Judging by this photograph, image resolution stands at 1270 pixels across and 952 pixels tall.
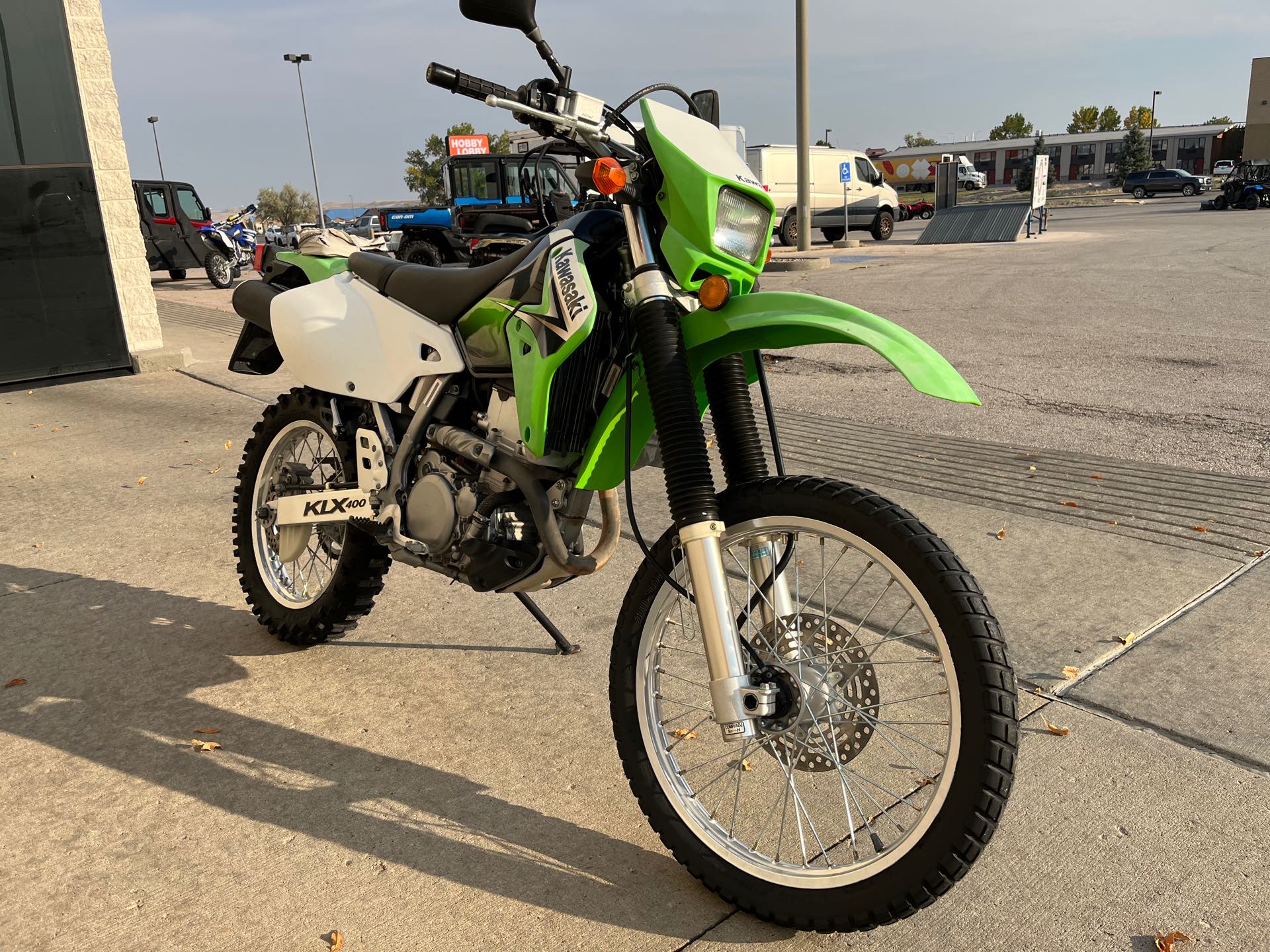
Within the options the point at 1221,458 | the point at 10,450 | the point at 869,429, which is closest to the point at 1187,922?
the point at 1221,458

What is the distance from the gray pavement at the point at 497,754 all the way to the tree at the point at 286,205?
286ft

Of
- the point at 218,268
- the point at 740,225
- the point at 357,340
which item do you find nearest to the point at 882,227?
the point at 218,268

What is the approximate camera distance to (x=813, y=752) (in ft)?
7.78

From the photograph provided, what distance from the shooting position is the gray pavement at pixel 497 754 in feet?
7.57

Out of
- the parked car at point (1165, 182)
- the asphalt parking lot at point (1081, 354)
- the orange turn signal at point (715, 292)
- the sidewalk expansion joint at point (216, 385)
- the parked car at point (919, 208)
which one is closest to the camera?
the orange turn signal at point (715, 292)

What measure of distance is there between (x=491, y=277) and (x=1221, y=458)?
4.61 m

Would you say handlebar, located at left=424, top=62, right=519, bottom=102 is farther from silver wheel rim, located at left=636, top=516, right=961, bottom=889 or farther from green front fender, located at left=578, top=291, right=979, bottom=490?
silver wheel rim, located at left=636, top=516, right=961, bottom=889

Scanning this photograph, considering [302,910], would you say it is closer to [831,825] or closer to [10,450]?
[831,825]

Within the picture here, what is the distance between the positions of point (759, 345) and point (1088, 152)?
134393 millimetres

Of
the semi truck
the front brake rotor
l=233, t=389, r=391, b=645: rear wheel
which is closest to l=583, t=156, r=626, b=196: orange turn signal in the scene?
the front brake rotor

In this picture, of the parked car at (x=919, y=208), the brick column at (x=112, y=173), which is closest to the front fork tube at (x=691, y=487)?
the brick column at (x=112, y=173)

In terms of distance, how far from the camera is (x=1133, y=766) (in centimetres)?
276

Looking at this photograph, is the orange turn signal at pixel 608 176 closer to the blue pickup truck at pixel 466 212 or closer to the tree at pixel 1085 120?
the blue pickup truck at pixel 466 212

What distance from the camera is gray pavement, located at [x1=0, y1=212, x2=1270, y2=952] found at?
7.57ft
